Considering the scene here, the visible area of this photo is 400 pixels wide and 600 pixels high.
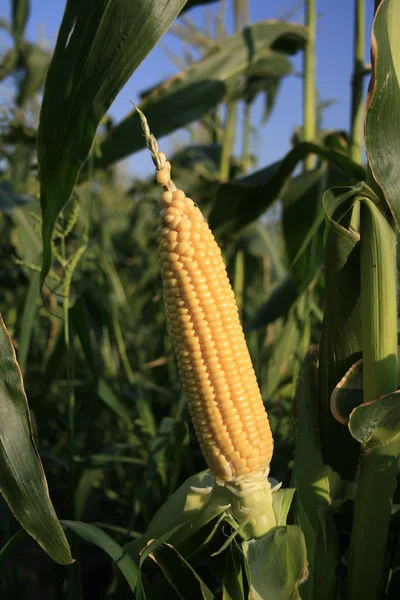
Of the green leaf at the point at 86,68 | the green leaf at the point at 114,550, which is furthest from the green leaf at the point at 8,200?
the green leaf at the point at 114,550

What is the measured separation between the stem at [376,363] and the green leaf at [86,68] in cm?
36

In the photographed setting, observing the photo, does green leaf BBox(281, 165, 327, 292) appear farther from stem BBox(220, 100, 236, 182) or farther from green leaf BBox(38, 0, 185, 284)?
green leaf BBox(38, 0, 185, 284)

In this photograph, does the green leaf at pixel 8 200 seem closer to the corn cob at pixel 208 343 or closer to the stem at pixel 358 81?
the stem at pixel 358 81

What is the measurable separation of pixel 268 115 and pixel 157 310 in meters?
1.13

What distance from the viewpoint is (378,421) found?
2.61 ft

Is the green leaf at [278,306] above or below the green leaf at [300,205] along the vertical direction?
below

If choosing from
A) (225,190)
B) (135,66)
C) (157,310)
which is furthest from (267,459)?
(157,310)

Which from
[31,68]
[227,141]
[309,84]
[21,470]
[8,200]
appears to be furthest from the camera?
[31,68]

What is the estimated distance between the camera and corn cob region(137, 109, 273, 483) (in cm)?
76

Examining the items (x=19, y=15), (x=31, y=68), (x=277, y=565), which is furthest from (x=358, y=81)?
(x=31, y=68)

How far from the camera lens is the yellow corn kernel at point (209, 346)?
76 centimetres

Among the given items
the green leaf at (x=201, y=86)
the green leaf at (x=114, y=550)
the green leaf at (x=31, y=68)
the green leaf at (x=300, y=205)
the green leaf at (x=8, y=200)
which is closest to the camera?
the green leaf at (x=114, y=550)

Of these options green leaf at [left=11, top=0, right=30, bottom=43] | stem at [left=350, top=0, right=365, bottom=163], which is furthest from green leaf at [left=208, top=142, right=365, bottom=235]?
green leaf at [left=11, top=0, right=30, bottom=43]

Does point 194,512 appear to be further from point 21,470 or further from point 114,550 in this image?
point 21,470
